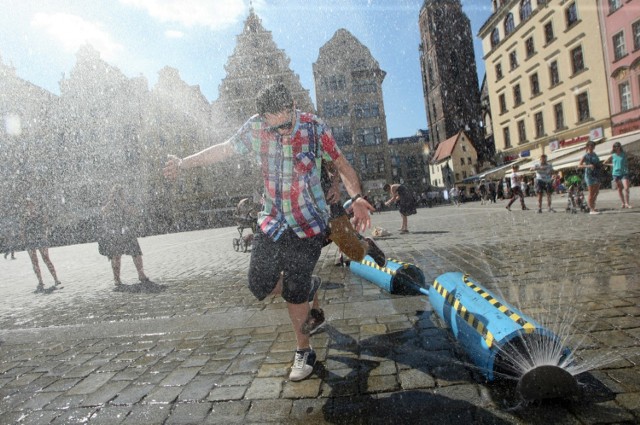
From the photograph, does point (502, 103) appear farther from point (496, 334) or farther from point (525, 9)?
point (496, 334)

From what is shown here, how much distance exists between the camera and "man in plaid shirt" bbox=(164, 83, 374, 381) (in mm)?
2525

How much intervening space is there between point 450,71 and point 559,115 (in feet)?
132

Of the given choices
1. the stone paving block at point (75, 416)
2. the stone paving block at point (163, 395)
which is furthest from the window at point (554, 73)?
the stone paving block at point (75, 416)

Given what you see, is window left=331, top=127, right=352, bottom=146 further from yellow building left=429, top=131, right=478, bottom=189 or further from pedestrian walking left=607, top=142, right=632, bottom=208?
pedestrian walking left=607, top=142, right=632, bottom=208

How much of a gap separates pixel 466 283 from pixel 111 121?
4521cm

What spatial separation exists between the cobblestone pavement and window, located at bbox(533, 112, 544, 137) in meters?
27.6

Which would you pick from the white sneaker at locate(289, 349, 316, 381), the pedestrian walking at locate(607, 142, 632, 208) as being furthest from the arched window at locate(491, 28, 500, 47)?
the white sneaker at locate(289, 349, 316, 381)

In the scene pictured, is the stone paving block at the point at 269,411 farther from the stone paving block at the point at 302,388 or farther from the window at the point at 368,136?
the window at the point at 368,136

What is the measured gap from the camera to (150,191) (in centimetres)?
4166

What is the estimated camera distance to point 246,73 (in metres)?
41.0

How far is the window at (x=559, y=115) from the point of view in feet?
89.9

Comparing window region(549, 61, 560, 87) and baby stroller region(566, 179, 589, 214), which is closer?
baby stroller region(566, 179, 589, 214)

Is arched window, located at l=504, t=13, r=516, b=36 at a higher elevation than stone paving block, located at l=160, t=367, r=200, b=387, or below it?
higher

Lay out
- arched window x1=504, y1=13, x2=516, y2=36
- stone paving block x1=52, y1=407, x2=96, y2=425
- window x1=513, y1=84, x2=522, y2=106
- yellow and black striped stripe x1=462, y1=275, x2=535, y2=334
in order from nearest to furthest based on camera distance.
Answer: yellow and black striped stripe x1=462, y1=275, x2=535, y2=334, stone paving block x1=52, y1=407, x2=96, y2=425, arched window x1=504, y1=13, x2=516, y2=36, window x1=513, y1=84, x2=522, y2=106
